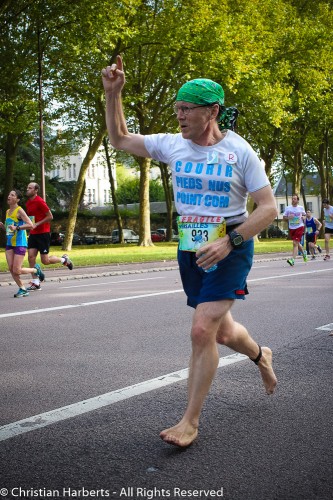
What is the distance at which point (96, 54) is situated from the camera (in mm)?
29781

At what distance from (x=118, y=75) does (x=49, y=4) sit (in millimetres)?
26646

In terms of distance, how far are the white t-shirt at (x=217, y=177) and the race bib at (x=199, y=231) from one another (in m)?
0.04

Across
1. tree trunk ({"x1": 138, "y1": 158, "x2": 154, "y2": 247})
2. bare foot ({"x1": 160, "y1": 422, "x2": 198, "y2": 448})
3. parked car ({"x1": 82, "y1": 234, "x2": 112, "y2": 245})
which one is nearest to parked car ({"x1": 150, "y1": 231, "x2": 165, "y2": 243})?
parked car ({"x1": 82, "y1": 234, "x2": 112, "y2": 245})

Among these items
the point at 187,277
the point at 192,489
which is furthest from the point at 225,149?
the point at 192,489

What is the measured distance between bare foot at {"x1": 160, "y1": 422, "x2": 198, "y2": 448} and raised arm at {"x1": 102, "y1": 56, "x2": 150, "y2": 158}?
1.52 metres

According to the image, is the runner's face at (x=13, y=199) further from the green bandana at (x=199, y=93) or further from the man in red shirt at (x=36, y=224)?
the green bandana at (x=199, y=93)

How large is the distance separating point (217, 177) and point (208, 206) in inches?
6.6

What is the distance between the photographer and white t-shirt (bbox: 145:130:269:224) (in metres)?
4.06

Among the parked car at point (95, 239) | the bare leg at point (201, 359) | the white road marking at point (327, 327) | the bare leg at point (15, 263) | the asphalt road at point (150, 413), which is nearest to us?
the asphalt road at point (150, 413)

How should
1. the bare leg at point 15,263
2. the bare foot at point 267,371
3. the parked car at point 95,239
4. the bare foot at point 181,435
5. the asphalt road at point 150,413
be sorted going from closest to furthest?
the asphalt road at point 150,413 → the bare foot at point 181,435 → the bare foot at point 267,371 → the bare leg at point 15,263 → the parked car at point 95,239

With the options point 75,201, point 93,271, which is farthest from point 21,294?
point 75,201

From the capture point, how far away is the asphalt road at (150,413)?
10.8ft

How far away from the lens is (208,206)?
161 inches

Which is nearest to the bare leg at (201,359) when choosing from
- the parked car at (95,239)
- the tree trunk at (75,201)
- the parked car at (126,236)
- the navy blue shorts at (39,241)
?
the navy blue shorts at (39,241)
